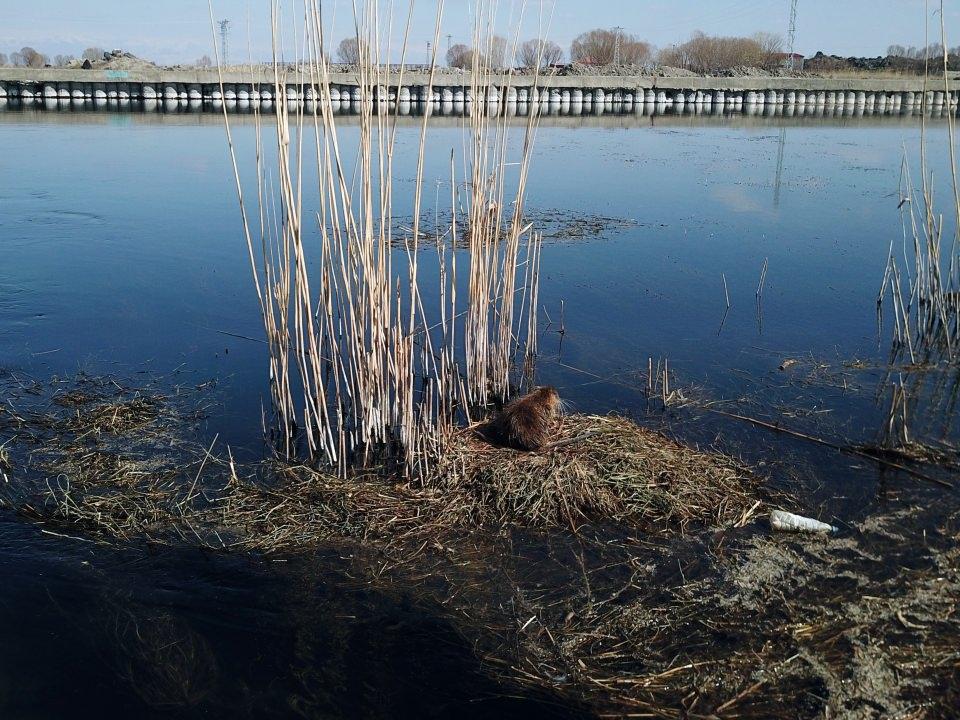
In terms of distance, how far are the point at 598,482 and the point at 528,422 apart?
54 centimetres

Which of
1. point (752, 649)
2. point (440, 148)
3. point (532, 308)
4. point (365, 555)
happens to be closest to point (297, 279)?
point (365, 555)

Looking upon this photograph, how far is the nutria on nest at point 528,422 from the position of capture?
14.7ft

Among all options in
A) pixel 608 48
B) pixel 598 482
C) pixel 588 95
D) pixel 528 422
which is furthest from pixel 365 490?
pixel 608 48

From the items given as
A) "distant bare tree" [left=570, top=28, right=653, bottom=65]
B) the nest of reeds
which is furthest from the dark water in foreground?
"distant bare tree" [left=570, top=28, right=653, bottom=65]

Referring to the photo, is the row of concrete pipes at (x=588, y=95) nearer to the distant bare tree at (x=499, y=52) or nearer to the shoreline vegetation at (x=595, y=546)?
the distant bare tree at (x=499, y=52)

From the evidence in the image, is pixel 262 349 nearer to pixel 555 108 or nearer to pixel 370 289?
pixel 370 289

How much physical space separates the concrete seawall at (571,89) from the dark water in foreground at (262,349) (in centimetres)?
1775

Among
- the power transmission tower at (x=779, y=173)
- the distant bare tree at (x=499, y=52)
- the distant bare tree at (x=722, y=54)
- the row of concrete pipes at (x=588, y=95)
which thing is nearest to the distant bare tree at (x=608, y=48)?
the distant bare tree at (x=722, y=54)

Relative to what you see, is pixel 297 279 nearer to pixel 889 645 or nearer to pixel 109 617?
pixel 109 617

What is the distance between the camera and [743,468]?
4570mm

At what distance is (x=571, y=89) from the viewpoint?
39.2 metres

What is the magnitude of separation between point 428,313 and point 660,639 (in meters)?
4.71

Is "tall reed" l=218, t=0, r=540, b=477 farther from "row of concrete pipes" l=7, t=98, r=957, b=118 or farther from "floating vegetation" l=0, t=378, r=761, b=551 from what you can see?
"row of concrete pipes" l=7, t=98, r=957, b=118

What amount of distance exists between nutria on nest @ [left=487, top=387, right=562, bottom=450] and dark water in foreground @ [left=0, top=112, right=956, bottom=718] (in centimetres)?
111
